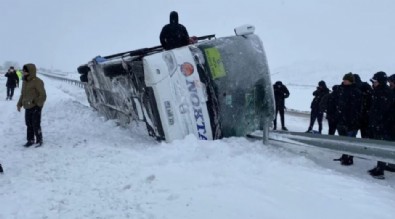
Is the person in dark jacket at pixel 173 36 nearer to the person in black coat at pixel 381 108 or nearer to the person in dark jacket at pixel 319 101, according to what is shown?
the person in black coat at pixel 381 108

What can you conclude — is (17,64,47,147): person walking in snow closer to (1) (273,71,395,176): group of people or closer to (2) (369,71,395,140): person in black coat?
(1) (273,71,395,176): group of people

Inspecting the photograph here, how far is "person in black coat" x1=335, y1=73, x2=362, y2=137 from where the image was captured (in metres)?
7.31

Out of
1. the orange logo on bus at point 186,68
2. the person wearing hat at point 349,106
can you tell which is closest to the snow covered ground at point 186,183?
the person wearing hat at point 349,106

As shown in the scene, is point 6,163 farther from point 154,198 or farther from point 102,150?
point 154,198

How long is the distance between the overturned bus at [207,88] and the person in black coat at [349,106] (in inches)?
49.4

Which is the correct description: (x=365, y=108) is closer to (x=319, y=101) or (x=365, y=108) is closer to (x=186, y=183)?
(x=319, y=101)

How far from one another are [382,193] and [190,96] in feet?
11.7

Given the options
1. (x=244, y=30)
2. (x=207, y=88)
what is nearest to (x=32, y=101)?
(x=207, y=88)

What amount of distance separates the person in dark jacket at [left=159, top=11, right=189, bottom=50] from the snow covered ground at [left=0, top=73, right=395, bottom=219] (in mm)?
1980

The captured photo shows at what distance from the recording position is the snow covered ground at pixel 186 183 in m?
4.54

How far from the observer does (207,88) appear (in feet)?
25.0

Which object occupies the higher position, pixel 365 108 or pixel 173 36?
pixel 173 36

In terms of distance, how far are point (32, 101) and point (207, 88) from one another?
3.61 metres

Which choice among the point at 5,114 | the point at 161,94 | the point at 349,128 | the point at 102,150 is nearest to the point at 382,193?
the point at 349,128
